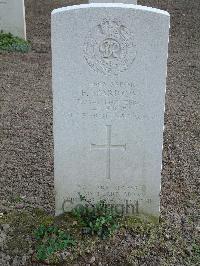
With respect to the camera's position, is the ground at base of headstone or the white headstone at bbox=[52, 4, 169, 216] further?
the ground at base of headstone

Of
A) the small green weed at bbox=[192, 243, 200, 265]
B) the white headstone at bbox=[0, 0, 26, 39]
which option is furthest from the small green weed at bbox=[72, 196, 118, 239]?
the white headstone at bbox=[0, 0, 26, 39]

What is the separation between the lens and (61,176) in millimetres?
4121

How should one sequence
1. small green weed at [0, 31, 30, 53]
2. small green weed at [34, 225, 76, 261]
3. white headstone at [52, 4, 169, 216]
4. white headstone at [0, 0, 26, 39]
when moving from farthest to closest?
white headstone at [0, 0, 26, 39] → small green weed at [0, 31, 30, 53] → small green weed at [34, 225, 76, 261] → white headstone at [52, 4, 169, 216]

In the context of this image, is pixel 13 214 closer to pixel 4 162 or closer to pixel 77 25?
pixel 4 162

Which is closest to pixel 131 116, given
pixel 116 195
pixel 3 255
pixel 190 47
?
pixel 116 195

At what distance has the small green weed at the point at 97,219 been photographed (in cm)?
400

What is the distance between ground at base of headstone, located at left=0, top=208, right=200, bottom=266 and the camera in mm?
3863

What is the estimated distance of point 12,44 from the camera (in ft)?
29.1

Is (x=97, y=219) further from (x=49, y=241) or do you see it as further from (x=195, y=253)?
(x=195, y=253)

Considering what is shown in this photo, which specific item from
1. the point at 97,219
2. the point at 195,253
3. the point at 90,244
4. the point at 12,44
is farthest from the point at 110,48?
the point at 12,44

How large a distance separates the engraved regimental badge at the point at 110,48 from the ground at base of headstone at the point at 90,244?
47.5 inches

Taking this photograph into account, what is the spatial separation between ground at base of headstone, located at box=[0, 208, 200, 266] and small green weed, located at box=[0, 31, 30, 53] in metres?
5.07

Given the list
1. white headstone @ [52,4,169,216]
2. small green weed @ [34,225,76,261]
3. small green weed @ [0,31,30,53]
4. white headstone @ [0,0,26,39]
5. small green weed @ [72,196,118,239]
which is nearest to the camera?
white headstone @ [52,4,169,216]

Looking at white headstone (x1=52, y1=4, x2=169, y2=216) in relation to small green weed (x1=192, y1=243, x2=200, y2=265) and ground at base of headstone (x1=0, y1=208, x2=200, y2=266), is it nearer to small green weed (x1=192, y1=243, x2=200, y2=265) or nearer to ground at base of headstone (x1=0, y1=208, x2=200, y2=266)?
ground at base of headstone (x1=0, y1=208, x2=200, y2=266)
